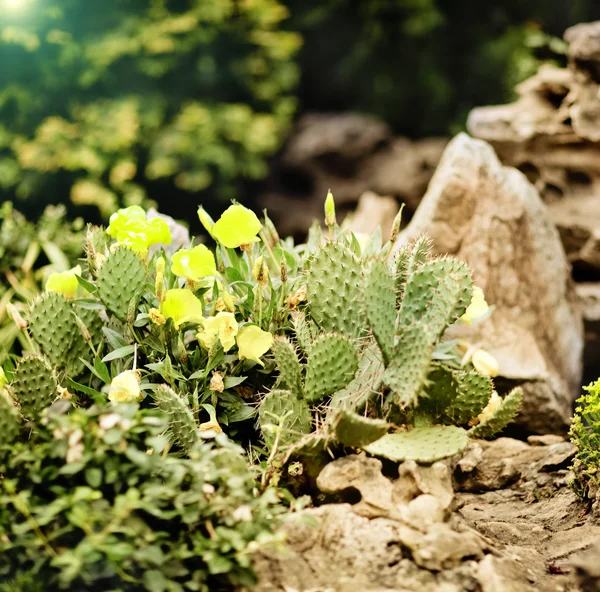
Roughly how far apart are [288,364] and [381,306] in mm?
305

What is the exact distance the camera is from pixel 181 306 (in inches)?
77.1

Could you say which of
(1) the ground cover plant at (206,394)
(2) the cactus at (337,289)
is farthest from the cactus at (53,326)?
(2) the cactus at (337,289)

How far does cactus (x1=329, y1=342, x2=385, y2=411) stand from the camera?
1.96 metres

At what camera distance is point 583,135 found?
3656mm

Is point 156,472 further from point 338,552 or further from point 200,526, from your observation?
point 338,552

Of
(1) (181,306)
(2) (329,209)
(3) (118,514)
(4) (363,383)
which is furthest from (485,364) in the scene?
(3) (118,514)

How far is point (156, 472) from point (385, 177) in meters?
5.52

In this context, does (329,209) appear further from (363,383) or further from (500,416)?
(500,416)

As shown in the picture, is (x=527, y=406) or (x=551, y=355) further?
(x=551, y=355)

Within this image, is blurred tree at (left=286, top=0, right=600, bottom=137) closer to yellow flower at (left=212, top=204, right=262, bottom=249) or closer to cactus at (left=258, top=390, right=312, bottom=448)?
yellow flower at (left=212, top=204, right=262, bottom=249)

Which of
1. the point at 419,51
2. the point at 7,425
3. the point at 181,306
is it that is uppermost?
the point at 419,51

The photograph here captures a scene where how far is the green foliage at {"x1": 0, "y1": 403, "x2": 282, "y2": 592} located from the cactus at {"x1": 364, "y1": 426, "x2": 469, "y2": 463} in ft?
1.18

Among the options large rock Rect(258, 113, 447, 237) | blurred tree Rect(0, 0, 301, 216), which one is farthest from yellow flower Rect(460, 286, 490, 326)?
large rock Rect(258, 113, 447, 237)

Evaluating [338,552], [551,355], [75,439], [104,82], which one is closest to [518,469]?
[551,355]
